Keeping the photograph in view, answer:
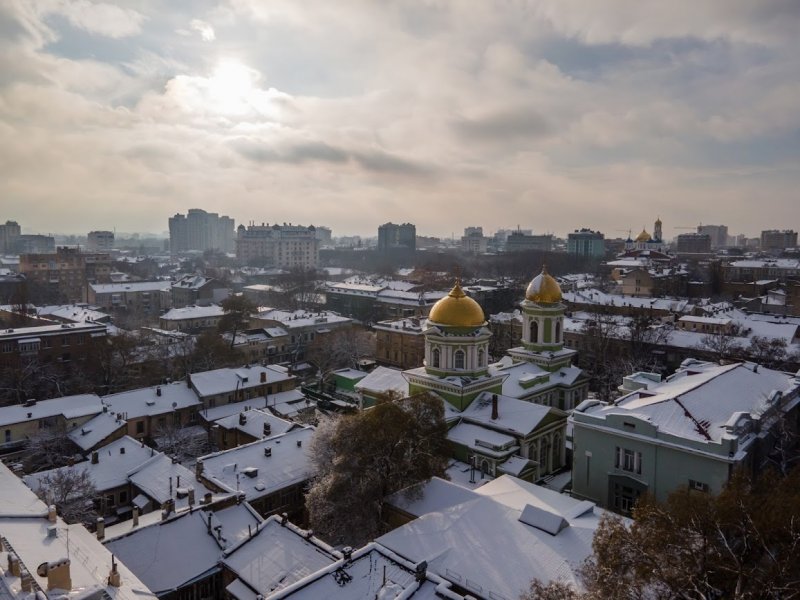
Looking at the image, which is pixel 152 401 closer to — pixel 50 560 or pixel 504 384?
pixel 504 384

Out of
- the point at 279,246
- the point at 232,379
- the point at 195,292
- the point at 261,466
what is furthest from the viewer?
the point at 279,246

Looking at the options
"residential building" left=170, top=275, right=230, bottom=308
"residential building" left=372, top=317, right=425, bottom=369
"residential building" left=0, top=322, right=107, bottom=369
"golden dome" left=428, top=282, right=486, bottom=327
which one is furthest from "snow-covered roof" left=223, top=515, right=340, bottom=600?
"residential building" left=170, top=275, right=230, bottom=308

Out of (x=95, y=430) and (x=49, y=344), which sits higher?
(x=49, y=344)

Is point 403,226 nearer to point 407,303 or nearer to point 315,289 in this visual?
point 315,289

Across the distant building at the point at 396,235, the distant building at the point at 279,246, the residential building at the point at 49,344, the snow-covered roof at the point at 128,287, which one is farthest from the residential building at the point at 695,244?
the residential building at the point at 49,344

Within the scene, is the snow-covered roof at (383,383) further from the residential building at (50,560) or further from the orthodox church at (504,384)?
the residential building at (50,560)

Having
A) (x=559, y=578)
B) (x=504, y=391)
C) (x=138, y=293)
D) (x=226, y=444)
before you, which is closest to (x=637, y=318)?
(x=504, y=391)

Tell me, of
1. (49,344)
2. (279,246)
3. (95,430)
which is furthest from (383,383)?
(279,246)
